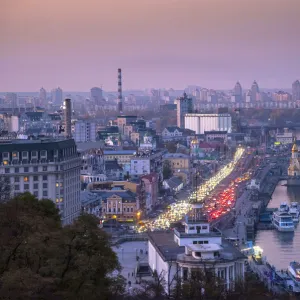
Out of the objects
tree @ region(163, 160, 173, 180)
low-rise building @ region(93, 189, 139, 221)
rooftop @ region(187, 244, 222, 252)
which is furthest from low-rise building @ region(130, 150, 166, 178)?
rooftop @ region(187, 244, 222, 252)

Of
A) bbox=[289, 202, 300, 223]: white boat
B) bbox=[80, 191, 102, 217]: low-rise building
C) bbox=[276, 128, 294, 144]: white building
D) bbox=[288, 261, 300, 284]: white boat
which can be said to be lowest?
bbox=[289, 202, 300, 223]: white boat

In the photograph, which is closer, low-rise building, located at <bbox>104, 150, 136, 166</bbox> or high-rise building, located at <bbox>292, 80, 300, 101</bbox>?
low-rise building, located at <bbox>104, 150, 136, 166</bbox>

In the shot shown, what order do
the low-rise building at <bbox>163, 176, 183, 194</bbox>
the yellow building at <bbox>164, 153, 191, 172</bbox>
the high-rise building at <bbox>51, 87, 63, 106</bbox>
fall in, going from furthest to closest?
1. the high-rise building at <bbox>51, 87, 63, 106</bbox>
2. the yellow building at <bbox>164, 153, 191, 172</bbox>
3. the low-rise building at <bbox>163, 176, 183, 194</bbox>

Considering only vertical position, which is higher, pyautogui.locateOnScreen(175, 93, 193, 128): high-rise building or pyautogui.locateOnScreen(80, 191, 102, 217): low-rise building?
pyautogui.locateOnScreen(175, 93, 193, 128): high-rise building

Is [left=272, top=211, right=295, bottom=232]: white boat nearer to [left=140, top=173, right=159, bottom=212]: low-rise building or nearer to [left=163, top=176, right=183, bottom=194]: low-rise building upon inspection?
[left=140, top=173, right=159, bottom=212]: low-rise building

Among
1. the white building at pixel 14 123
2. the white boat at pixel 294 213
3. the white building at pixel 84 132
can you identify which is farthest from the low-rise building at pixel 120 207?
the white building at pixel 14 123

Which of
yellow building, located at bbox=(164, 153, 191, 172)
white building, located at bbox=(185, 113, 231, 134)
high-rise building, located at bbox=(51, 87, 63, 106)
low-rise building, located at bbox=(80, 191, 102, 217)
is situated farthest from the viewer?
high-rise building, located at bbox=(51, 87, 63, 106)

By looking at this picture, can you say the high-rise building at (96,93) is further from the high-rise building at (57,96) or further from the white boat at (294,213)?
the white boat at (294,213)
